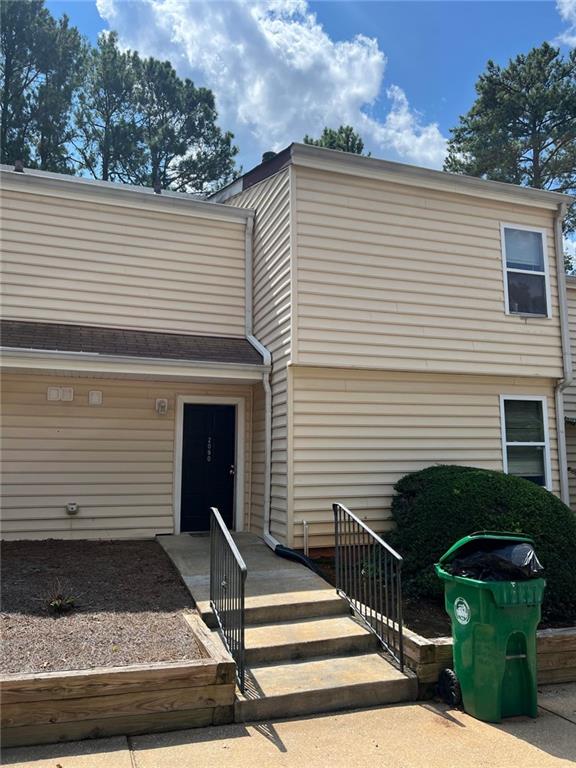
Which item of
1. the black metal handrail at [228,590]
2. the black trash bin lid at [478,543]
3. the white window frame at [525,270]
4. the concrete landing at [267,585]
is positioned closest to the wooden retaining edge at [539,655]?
the black trash bin lid at [478,543]

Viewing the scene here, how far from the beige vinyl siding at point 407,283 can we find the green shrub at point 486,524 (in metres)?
1.93

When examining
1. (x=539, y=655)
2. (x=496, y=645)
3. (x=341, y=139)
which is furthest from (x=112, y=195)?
(x=341, y=139)

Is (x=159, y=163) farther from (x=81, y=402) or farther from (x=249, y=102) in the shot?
(x=81, y=402)

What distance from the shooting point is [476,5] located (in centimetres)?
923

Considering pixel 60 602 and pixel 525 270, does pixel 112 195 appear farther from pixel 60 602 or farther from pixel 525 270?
pixel 525 270

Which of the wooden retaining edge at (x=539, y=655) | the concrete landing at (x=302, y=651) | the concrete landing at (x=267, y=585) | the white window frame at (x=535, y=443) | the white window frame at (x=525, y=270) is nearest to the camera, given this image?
the concrete landing at (x=302, y=651)

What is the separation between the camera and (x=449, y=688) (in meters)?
4.23

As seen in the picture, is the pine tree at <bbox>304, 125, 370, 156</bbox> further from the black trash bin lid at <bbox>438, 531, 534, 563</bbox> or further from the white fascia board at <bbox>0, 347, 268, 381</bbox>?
the black trash bin lid at <bbox>438, 531, 534, 563</bbox>

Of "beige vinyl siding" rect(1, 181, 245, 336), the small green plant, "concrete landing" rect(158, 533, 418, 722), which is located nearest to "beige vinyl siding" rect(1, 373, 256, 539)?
"beige vinyl siding" rect(1, 181, 245, 336)

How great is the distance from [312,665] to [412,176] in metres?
6.33

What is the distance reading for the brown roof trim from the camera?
700cm

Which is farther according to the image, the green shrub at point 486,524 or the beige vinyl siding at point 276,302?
the beige vinyl siding at point 276,302

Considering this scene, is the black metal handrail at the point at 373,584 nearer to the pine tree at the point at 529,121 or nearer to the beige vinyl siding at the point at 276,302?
the beige vinyl siding at the point at 276,302

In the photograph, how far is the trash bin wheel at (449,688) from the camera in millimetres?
4176
